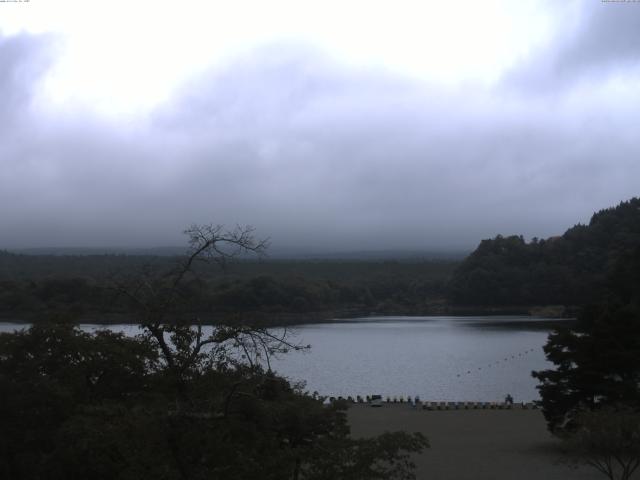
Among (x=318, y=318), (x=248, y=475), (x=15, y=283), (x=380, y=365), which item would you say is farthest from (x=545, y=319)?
(x=248, y=475)

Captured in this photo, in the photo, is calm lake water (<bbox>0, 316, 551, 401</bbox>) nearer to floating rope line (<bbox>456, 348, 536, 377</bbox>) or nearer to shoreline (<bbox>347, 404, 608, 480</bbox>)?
floating rope line (<bbox>456, 348, 536, 377</bbox>)

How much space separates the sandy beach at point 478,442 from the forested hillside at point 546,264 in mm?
60518

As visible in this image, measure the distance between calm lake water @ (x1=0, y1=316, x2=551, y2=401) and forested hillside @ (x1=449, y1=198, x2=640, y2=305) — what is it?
13854mm

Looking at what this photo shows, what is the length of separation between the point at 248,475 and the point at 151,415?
1136 mm

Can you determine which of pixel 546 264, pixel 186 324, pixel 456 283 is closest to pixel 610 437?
pixel 186 324

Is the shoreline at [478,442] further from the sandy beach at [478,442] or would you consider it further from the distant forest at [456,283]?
the distant forest at [456,283]

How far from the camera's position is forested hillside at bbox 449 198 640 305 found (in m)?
86.2

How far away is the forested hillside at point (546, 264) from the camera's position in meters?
86.2

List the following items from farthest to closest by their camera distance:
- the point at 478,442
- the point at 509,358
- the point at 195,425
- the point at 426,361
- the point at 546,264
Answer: the point at 546,264 → the point at 426,361 → the point at 509,358 → the point at 478,442 → the point at 195,425

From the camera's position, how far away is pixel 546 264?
91.9m

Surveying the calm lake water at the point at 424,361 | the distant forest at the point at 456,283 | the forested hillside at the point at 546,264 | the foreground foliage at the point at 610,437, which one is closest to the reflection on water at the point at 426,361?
the calm lake water at the point at 424,361

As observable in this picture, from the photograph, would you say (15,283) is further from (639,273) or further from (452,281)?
(639,273)

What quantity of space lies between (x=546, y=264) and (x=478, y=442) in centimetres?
7492

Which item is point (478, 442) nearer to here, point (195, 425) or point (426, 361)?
point (195, 425)
